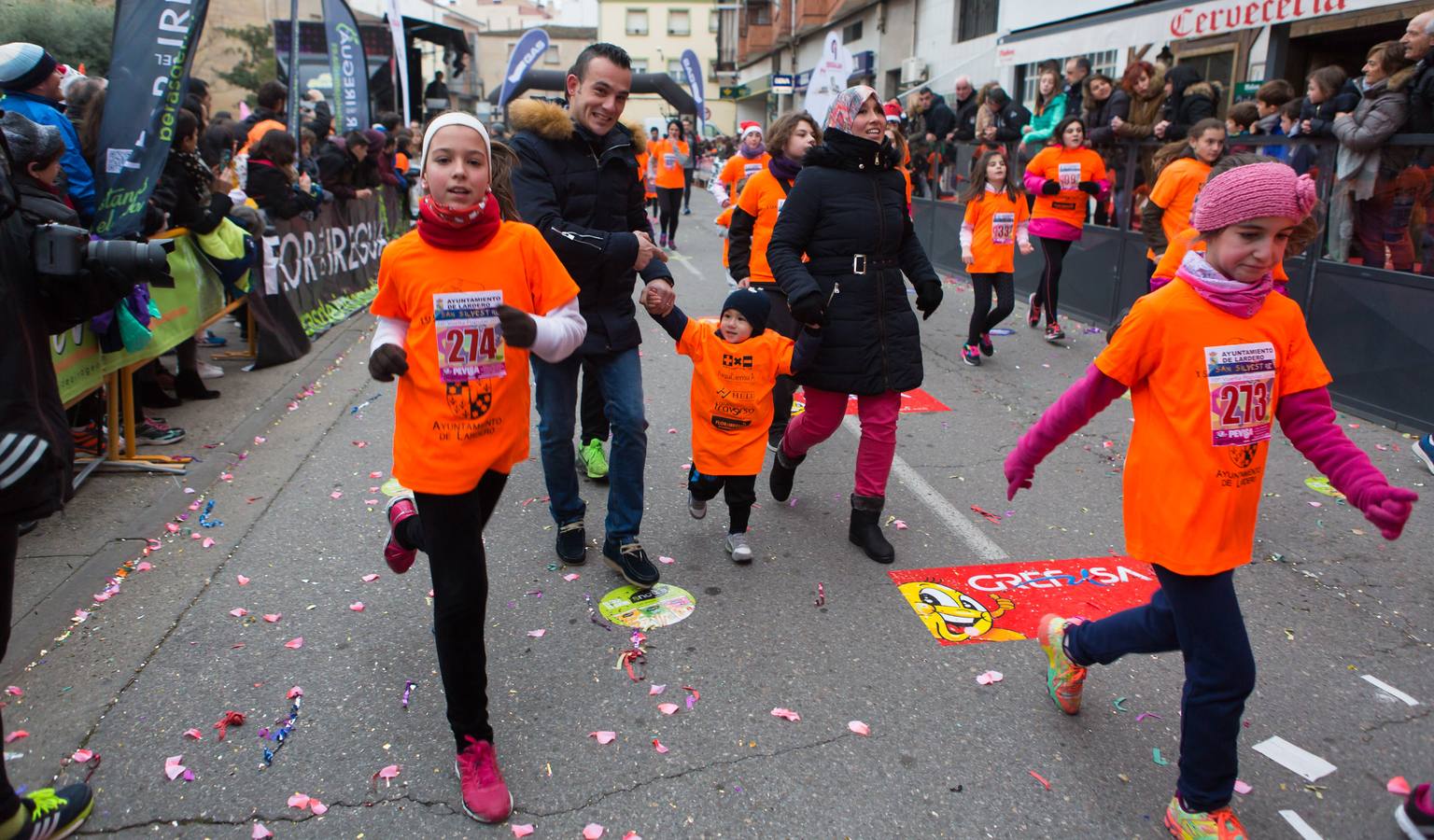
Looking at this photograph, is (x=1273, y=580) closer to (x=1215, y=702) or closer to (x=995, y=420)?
(x=1215, y=702)

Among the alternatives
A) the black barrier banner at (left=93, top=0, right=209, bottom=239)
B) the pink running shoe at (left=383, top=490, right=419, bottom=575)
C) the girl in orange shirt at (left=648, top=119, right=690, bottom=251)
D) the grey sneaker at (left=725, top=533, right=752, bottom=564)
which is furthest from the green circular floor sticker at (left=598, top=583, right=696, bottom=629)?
the girl in orange shirt at (left=648, top=119, right=690, bottom=251)

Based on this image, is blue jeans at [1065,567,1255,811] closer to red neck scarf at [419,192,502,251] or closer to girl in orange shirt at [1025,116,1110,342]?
red neck scarf at [419,192,502,251]

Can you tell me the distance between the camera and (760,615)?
3879mm

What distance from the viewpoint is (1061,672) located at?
3.11m

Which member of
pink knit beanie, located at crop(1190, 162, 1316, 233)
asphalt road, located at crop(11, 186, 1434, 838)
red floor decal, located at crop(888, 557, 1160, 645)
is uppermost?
pink knit beanie, located at crop(1190, 162, 1316, 233)

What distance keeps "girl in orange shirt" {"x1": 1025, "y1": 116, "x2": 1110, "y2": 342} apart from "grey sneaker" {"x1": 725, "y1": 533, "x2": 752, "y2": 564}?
5.91m

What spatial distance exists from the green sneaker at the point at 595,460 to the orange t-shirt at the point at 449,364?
103 inches

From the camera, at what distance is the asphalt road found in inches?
107

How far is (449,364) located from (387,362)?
0.54ft

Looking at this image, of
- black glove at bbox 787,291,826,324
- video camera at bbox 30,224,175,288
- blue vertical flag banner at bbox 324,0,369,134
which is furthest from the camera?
blue vertical flag banner at bbox 324,0,369,134

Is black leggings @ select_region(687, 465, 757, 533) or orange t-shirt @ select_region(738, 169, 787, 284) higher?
orange t-shirt @ select_region(738, 169, 787, 284)

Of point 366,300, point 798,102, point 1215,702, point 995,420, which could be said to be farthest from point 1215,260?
point 798,102

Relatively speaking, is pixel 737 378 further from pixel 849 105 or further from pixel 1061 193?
pixel 1061 193

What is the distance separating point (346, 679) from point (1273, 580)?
12.7 ft
